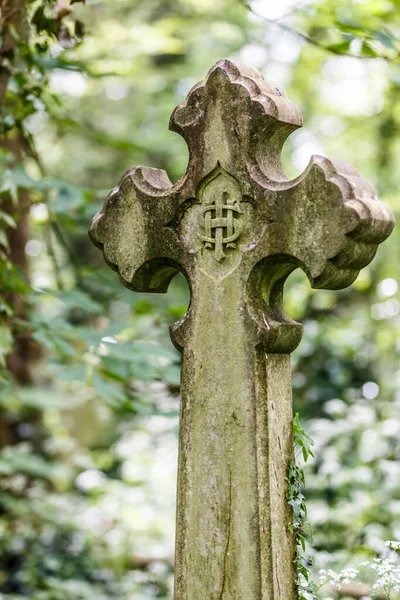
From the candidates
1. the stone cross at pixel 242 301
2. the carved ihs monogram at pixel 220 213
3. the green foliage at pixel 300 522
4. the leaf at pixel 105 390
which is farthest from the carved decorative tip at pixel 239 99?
the leaf at pixel 105 390

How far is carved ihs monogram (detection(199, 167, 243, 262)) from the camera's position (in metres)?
2.27

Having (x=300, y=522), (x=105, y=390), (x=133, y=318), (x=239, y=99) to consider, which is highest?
(x=133, y=318)

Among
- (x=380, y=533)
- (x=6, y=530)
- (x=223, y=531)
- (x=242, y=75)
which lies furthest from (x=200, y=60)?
(x=223, y=531)

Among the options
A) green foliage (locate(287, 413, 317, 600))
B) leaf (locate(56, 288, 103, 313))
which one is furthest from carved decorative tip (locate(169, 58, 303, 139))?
leaf (locate(56, 288, 103, 313))

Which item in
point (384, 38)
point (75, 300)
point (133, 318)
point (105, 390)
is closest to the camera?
point (384, 38)

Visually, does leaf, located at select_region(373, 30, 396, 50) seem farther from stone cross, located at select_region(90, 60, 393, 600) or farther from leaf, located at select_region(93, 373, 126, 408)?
leaf, located at select_region(93, 373, 126, 408)

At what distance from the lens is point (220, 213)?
2299mm

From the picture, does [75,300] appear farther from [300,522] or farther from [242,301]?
[300,522]

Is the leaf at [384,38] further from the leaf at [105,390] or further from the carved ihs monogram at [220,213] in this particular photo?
the leaf at [105,390]

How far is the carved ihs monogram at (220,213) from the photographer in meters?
2.27

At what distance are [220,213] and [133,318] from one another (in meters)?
3.89

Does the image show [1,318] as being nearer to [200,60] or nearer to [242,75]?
[242,75]

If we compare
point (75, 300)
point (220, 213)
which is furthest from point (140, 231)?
point (75, 300)

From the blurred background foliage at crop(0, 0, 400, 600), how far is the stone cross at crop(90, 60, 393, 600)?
1.10 m
